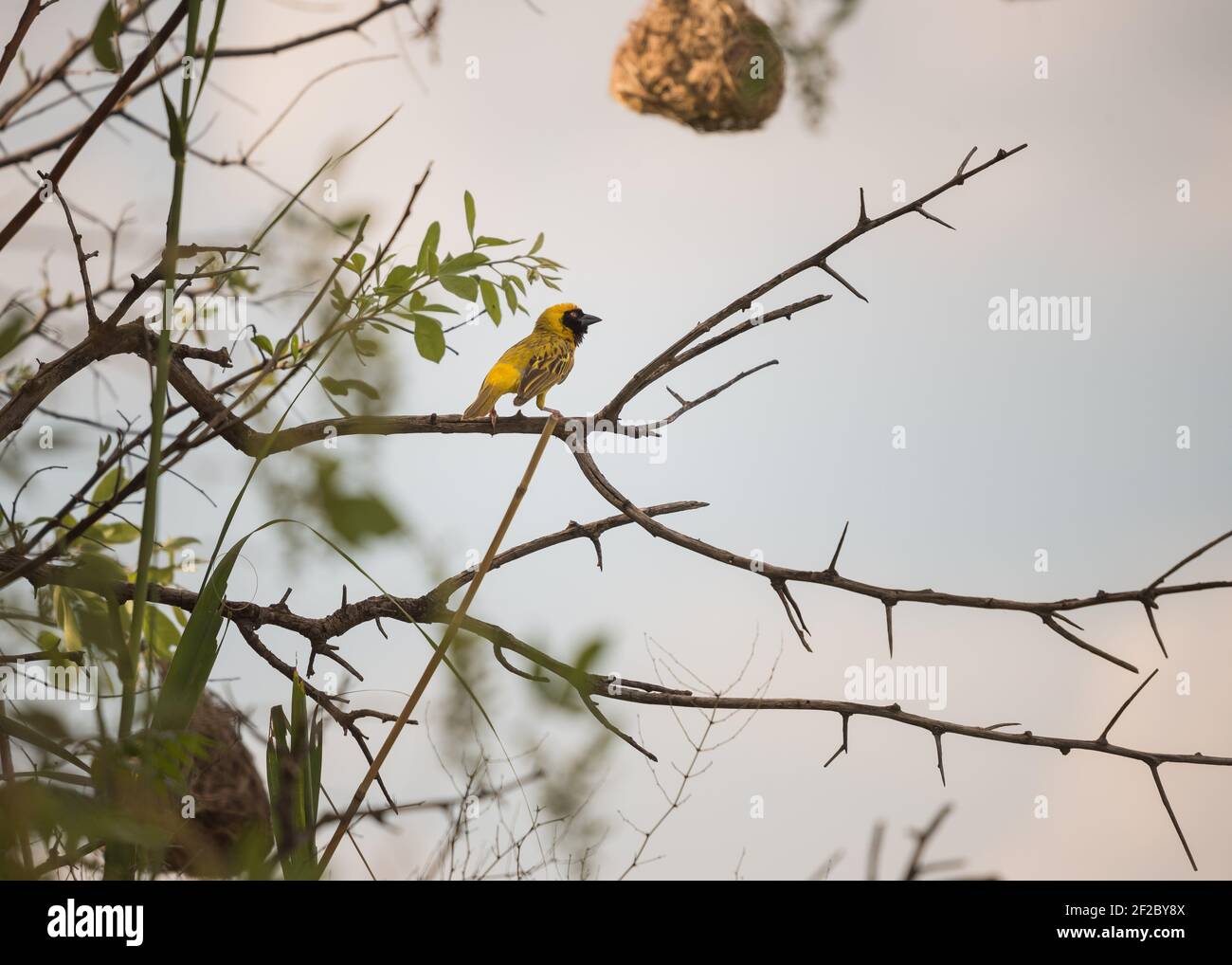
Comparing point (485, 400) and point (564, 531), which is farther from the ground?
point (485, 400)

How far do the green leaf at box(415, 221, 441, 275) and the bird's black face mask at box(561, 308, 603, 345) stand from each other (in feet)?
5.41

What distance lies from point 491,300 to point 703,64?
2.02 meters

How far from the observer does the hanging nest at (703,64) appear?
266cm

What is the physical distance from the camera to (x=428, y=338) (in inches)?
30.4

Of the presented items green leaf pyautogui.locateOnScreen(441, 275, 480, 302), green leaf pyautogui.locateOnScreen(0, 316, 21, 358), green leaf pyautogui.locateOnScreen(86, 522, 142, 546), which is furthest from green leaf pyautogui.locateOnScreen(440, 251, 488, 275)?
green leaf pyautogui.locateOnScreen(86, 522, 142, 546)

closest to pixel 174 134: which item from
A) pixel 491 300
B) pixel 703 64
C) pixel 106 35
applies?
pixel 106 35

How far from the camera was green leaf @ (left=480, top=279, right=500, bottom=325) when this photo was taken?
91 cm

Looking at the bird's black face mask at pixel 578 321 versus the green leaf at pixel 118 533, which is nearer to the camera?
the green leaf at pixel 118 533

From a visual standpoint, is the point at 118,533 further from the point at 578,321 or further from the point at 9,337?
the point at 578,321

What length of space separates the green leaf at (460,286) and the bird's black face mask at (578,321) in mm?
1622

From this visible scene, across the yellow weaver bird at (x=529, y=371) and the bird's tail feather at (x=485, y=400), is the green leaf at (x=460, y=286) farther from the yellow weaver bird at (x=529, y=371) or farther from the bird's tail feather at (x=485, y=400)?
the bird's tail feather at (x=485, y=400)

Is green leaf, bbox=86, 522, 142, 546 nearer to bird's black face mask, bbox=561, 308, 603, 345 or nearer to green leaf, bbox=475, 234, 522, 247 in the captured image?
green leaf, bbox=475, 234, 522, 247

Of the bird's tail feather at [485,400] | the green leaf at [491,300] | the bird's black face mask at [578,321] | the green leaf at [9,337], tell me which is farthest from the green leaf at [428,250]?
the bird's black face mask at [578,321]

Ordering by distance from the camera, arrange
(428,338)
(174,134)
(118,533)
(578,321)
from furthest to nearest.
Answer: (578,321)
(118,533)
(428,338)
(174,134)
